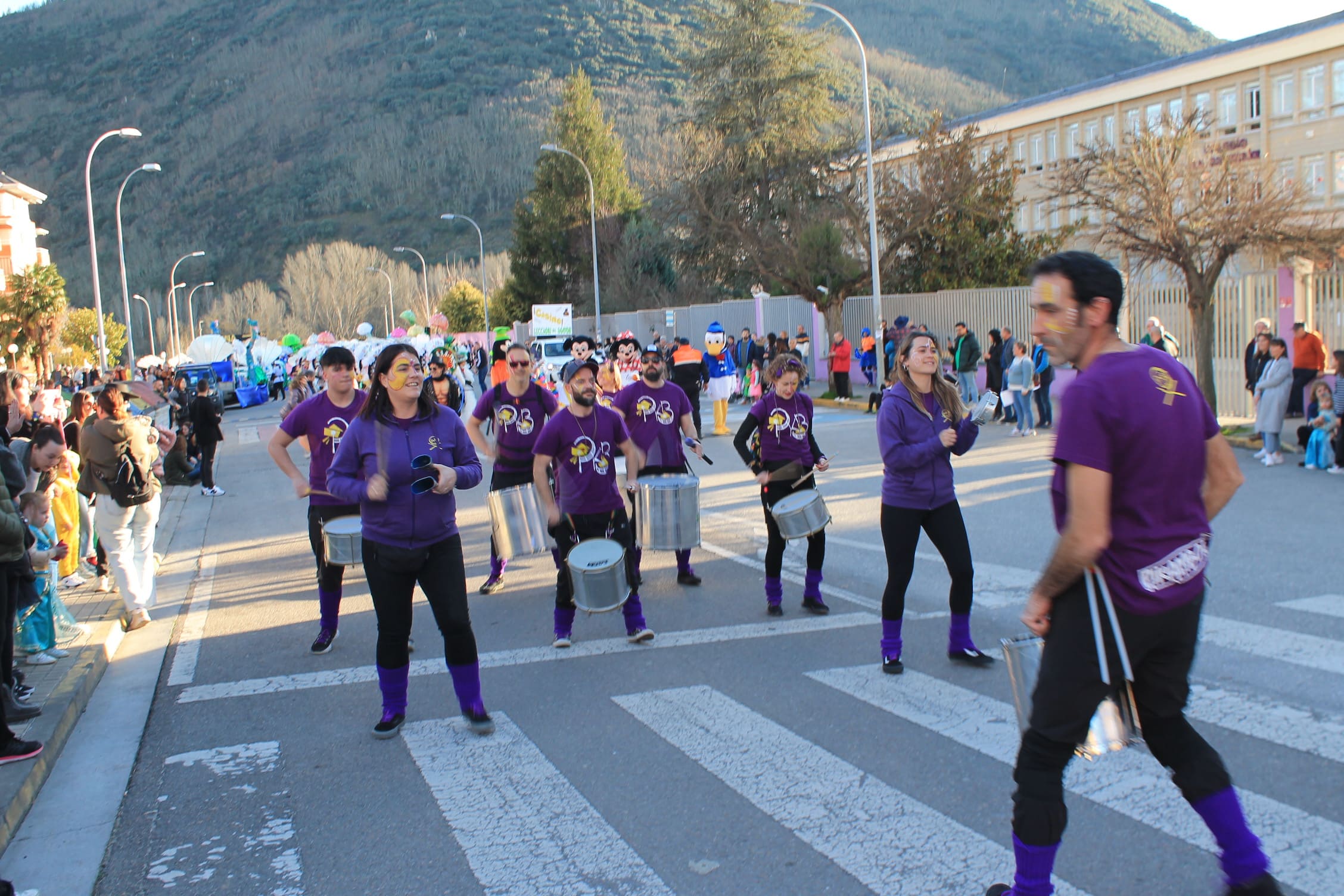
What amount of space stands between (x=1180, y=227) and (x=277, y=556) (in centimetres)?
1405

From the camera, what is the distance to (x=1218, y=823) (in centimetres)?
328

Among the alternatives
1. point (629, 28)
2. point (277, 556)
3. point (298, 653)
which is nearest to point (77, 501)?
point (277, 556)

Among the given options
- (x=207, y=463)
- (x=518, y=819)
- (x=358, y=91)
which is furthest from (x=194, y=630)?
(x=358, y=91)

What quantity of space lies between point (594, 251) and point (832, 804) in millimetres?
40582

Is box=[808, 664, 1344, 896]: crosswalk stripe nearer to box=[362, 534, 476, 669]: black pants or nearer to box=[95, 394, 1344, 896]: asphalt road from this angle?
box=[95, 394, 1344, 896]: asphalt road

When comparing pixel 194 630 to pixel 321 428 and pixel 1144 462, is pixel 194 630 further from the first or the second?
pixel 1144 462

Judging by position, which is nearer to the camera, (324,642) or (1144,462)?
(1144,462)

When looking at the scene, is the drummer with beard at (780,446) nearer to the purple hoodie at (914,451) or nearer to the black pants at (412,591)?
the purple hoodie at (914,451)

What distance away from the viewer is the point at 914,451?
19.5 ft

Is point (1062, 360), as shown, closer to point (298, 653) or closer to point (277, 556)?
point (298, 653)

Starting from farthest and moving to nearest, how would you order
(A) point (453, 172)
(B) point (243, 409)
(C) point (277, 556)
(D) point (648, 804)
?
1. (A) point (453, 172)
2. (B) point (243, 409)
3. (C) point (277, 556)
4. (D) point (648, 804)

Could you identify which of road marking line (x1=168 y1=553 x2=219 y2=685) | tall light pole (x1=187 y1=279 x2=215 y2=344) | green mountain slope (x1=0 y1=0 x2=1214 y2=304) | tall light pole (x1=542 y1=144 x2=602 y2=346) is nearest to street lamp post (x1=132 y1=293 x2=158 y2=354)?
tall light pole (x1=187 y1=279 x2=215 y2=344)

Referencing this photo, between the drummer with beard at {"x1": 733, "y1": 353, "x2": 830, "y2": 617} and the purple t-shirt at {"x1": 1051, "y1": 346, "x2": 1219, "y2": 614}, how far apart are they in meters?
4.41

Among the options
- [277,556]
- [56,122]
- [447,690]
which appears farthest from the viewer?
[56,122]
